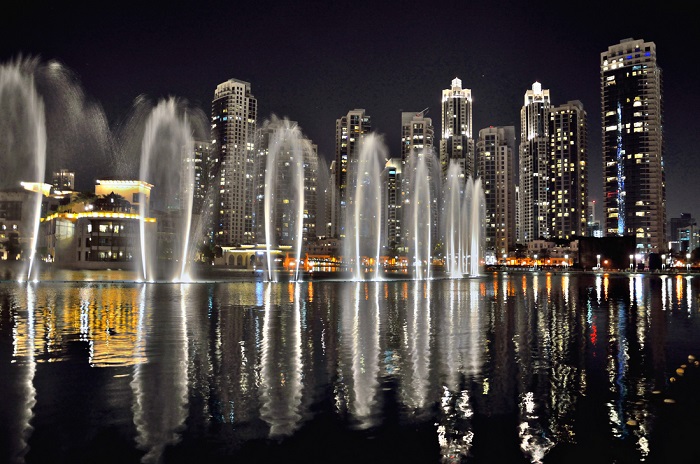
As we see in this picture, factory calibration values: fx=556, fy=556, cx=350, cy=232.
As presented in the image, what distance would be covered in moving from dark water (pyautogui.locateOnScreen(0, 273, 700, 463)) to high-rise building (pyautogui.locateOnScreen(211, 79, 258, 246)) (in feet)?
535

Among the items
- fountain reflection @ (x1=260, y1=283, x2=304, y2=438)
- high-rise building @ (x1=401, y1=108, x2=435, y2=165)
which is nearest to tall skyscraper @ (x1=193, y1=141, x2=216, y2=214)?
high-rise building @ (x1=401, y1=108, x2=435, y2=165)

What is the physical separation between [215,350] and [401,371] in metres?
5.10

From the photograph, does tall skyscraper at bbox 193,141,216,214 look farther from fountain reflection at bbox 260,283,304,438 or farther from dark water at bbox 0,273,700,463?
dark water at bbox 0,273,700,463

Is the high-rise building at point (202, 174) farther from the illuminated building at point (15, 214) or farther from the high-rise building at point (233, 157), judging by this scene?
the illuminated building at point (15, 214)

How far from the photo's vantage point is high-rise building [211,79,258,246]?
181m

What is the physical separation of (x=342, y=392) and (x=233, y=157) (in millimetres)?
180352

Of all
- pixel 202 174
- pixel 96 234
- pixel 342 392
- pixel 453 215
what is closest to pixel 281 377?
pixel 342 392

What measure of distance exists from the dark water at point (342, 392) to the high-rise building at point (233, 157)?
163 meters

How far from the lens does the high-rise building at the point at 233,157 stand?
593 ft

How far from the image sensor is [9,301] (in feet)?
92.0

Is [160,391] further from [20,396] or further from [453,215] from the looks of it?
[453,215]

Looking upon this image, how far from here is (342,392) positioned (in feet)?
33.5

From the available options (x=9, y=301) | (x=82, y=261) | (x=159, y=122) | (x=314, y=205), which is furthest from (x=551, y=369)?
(x=314, y=205)

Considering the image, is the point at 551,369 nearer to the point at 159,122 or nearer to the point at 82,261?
the point at 159,122
